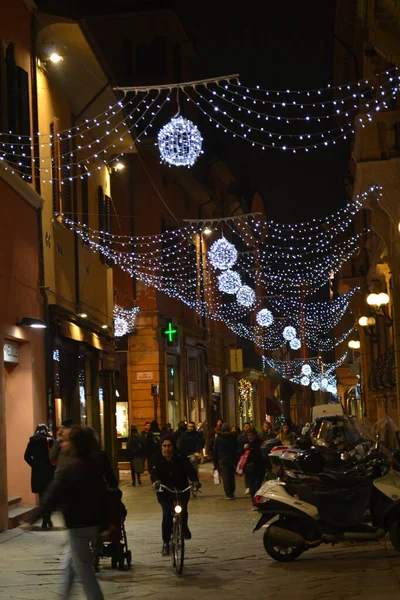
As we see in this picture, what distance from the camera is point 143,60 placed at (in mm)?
43188

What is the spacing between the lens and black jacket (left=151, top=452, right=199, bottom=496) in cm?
1334

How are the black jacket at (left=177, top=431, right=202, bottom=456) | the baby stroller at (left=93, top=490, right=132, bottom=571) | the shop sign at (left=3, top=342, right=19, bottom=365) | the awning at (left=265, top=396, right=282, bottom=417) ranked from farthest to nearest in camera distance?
the awning at (left=265, top=396, right=282, bottom=417), the black jacket at (left=177, top=431, right=202, bottom=456), the shop sign at (left=3, top=342, right=19, bottom=365), the baby stroller at (left=93, top=490, right=132, bottom=571)

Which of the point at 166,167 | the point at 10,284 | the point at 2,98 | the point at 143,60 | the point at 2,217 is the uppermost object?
the point at 143,60

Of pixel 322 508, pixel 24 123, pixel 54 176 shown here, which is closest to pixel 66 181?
pixel 54 176

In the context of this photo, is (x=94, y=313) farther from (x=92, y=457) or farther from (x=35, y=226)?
(x=92, y=457)

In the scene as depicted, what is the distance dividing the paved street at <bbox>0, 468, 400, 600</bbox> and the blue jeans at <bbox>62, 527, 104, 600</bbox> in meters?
2.53

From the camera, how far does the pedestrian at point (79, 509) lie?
819 centimetres

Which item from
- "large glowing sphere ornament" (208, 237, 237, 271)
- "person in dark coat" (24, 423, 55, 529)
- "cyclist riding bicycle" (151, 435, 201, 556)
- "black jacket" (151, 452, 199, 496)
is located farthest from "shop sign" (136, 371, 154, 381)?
"black jacket" (151, 452, 199, 496)

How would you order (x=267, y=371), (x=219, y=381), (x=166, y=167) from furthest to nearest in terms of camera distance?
(x=267, y=371) < (x=219, y=381) < (x=166, y=167)

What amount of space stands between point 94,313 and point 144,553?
13.0 metres

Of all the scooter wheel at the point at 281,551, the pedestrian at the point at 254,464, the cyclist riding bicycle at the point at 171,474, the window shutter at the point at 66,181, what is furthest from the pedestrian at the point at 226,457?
the scooter wheel at the point at 281,551

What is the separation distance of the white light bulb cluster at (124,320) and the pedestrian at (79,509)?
86.0 feet

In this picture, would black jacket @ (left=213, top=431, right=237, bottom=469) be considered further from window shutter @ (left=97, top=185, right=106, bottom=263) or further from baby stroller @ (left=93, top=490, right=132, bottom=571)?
baby stroller @ (left=93, top=490, right=132, bottom=571)

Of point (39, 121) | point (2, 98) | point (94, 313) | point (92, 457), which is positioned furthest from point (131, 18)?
point (92, 457)
